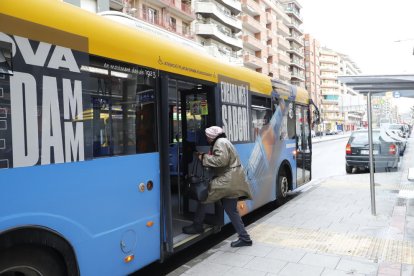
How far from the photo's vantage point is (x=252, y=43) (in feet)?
203

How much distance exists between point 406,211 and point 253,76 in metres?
4.04

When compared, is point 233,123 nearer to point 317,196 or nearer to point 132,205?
point 132,205

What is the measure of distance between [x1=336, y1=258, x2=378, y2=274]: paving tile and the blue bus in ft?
6.31

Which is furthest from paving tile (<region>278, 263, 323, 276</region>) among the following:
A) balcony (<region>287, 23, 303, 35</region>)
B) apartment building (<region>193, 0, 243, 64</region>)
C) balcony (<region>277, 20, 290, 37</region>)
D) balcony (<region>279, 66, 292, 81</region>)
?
balcony (<region>287, 23, 303, 35</region>)

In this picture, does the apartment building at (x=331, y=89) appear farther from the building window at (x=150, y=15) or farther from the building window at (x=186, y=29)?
the building window at (x=150, y=15)

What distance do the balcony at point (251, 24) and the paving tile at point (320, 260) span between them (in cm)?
5907

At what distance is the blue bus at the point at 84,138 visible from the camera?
288 cm

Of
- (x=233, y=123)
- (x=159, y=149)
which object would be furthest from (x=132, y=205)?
(x=233, y=123)

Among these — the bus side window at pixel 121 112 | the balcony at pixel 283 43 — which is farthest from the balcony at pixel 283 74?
the bus side window at pixel 121 112

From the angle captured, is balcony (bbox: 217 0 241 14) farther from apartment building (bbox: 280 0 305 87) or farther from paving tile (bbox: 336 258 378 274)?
paving tile (bbox: 336 258 378 274)

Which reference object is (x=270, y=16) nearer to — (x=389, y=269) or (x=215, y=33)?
(x=215, y=33)

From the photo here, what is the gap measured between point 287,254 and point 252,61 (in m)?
57.0

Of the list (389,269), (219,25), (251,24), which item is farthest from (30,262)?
(251,24)

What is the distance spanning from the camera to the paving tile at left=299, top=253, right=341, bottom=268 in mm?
4803
